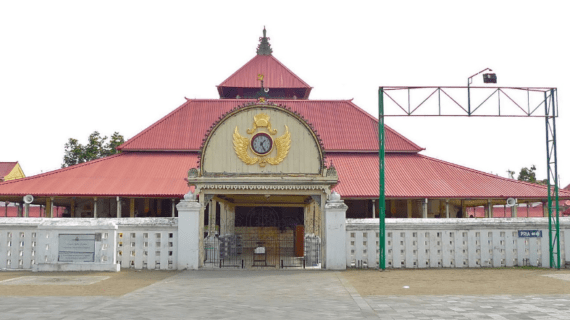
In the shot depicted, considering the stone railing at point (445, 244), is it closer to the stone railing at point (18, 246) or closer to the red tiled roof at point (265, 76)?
the stone railing at point (18, 246)

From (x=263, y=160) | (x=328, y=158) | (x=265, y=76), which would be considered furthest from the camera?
(x=265, y=76)

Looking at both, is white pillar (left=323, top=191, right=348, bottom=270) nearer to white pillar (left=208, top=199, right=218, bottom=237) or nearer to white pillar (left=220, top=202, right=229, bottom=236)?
white pillar (left=208, top=199, right=218, bottom=237)

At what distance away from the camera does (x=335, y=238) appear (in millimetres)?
19109

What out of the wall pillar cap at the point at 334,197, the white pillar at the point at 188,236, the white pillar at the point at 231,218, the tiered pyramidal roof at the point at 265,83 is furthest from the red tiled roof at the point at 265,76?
the white pillar at the point at 188,236

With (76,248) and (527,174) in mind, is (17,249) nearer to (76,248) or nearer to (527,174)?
(76,248)

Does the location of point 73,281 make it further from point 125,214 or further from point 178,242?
point 125,214

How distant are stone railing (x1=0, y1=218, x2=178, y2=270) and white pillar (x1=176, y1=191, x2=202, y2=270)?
0.22 metres

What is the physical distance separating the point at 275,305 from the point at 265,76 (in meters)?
35.1

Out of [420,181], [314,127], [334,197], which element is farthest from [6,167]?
[334,197]

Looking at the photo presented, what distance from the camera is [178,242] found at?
752 inches

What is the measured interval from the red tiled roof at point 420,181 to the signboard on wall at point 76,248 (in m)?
14.8

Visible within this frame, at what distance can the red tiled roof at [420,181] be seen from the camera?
3091cm

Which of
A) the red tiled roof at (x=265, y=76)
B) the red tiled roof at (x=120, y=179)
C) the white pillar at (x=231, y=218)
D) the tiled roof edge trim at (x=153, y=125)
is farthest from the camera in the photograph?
the red tiled roof at (x=265, y=76)

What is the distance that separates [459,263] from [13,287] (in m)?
12.8
